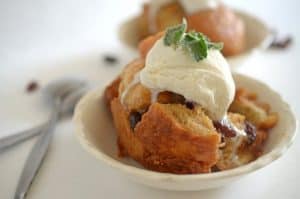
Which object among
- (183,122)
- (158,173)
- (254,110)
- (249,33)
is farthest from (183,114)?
(249,33)

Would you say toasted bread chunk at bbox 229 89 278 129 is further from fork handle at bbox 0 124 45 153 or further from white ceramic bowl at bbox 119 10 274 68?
fork handle at bbox 0 124 45 153

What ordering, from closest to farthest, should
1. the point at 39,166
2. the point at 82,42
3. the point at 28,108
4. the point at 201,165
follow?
the point at 201,165 < the point at 39,166 < the point at 28,108 < the point at 82,42

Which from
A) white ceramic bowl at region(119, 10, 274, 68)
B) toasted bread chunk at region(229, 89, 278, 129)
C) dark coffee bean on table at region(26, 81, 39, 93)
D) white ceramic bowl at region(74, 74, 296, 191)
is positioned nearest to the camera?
white ceramic bowl at region(74, 74, 296, 191)

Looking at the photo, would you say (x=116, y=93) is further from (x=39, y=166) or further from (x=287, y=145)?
(x=287, y=145)

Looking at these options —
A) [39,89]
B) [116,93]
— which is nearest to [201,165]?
[116,93]

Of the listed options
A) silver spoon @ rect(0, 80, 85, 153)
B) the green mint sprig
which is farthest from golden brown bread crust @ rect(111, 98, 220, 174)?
silver spoon @ rect(0, 80, 85, 153)

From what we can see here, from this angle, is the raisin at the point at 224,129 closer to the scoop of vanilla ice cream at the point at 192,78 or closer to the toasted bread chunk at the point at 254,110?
the scoop of vanilla ice cream at the point at 192,78
